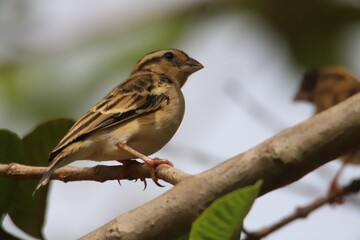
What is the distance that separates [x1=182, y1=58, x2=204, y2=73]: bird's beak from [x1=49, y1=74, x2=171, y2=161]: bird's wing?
0.31 m

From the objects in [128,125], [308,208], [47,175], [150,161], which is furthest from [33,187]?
[308,208]

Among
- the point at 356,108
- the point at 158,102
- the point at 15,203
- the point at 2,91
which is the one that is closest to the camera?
the point at 356,108

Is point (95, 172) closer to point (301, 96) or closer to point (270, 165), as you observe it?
point (270, 165)

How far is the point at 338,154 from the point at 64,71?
376 cm

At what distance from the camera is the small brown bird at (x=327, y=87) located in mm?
8820

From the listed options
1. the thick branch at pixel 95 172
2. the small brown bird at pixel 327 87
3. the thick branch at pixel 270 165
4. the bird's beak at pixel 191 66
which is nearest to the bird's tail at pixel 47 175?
the thick branch at pixel 95 172

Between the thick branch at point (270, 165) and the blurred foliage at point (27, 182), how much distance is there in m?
1.35

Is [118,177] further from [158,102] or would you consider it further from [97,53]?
[97,53]

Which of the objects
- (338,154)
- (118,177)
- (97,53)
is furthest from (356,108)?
(97,53)

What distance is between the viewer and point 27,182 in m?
4.15

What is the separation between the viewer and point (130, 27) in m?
6.31

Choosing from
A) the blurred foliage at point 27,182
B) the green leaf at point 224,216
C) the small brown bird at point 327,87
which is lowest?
the small brown bird at point 327,87

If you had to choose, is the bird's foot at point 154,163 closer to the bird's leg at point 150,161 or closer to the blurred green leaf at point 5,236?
the bird's leg at point 150,161

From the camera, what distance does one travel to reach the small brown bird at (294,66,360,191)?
882 cm
